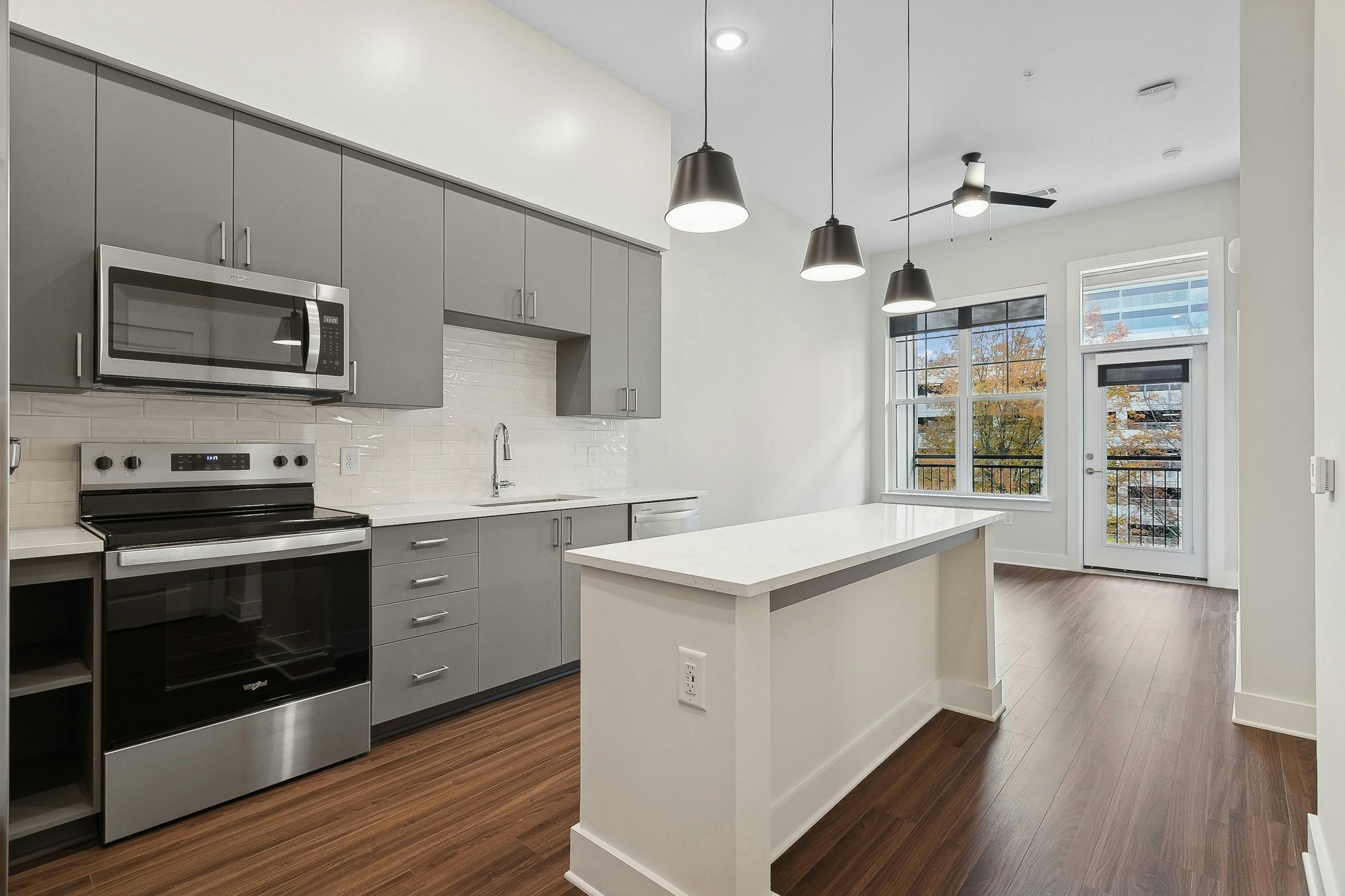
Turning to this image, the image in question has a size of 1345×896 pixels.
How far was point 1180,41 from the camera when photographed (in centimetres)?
341

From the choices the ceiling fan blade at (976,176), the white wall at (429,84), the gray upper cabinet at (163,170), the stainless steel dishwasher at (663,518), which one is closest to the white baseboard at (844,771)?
the stainless steel dishwasher at (663,518)

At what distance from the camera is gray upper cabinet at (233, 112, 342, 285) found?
2.33 m

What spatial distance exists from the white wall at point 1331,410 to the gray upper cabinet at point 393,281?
2.82 meters

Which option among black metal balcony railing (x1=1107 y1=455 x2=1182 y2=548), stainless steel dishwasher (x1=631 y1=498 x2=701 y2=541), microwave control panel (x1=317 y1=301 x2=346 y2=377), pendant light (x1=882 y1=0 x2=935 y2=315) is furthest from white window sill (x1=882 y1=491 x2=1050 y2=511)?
microwave control panel (x1=317 y1=301 x2=346 y2=377)

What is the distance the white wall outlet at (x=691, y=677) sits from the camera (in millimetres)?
1507

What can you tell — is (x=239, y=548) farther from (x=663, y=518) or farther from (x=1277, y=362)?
(x=1277, y=362)

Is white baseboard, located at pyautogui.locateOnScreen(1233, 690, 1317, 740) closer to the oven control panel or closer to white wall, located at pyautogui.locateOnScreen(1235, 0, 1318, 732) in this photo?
white wall, located at pyautogui.locateOnScreen(1235, 0, 1318, 732)

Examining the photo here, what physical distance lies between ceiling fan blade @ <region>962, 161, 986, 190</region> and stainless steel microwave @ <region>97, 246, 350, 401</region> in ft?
13.3

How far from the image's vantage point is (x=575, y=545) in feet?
10.6

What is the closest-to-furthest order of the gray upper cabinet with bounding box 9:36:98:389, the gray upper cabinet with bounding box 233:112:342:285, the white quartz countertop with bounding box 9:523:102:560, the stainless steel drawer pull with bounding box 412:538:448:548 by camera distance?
the white quartz countertop with bounding box 9:523:102:560 < the gray upper cabinet with bounding box 9:36:98:389 < the gray upper cabinet with bounding box 233:112:342:285 < the stainless steel drawer pull with bounding box 412:538:448:548

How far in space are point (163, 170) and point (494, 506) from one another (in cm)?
175

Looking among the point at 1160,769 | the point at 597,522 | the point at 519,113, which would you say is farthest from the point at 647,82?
the point at 1160,769

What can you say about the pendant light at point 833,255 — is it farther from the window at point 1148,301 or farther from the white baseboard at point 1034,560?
the white baseboard at point 1034,560

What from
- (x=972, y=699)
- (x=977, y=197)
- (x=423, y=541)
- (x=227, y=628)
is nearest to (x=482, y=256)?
(x=423, y=541)
